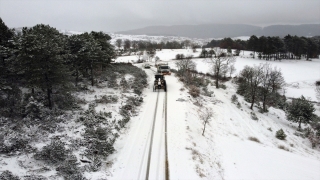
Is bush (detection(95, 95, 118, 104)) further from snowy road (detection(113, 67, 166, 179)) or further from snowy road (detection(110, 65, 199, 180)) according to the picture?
snowy road (detection(113, 67, 166, 179))

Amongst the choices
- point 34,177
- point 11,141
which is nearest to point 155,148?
point 34,177

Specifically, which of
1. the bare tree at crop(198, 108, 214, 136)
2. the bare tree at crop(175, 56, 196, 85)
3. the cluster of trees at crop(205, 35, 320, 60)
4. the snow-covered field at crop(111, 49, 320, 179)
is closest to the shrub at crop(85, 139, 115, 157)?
the snow-covered field at crop(111, 49, 320, 179)

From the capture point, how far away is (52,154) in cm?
1169

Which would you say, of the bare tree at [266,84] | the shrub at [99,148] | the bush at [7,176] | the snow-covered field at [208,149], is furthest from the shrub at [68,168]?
the bare tree at [266,84]

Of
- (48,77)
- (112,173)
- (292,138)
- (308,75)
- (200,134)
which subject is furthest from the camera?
(308,75)

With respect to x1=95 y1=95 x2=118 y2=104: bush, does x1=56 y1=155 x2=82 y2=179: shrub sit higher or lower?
lower

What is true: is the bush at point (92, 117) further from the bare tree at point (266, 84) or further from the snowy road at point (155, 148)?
the bare tree at point (266, 84)

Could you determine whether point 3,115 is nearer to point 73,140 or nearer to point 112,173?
point 73,140

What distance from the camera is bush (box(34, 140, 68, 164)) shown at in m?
11.5

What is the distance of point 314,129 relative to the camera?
2730 centimetres

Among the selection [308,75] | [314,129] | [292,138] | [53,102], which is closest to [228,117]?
[292,138]

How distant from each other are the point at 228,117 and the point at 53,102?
21319mm

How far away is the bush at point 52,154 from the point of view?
11.5 meters

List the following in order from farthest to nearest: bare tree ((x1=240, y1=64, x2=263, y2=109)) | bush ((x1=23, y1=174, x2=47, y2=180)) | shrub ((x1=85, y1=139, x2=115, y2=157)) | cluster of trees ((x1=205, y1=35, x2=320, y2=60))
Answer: cluster of trees ((x1=205, y1=35, x2=320, y2=60)) → bare tree ((x1=240, y1=64, x2=263, y2=109)) → shrub ((x1=85, y1=139, x2=115, y2=157)) → bush ((x1=23, y1=174, x2=47, y2=180))
